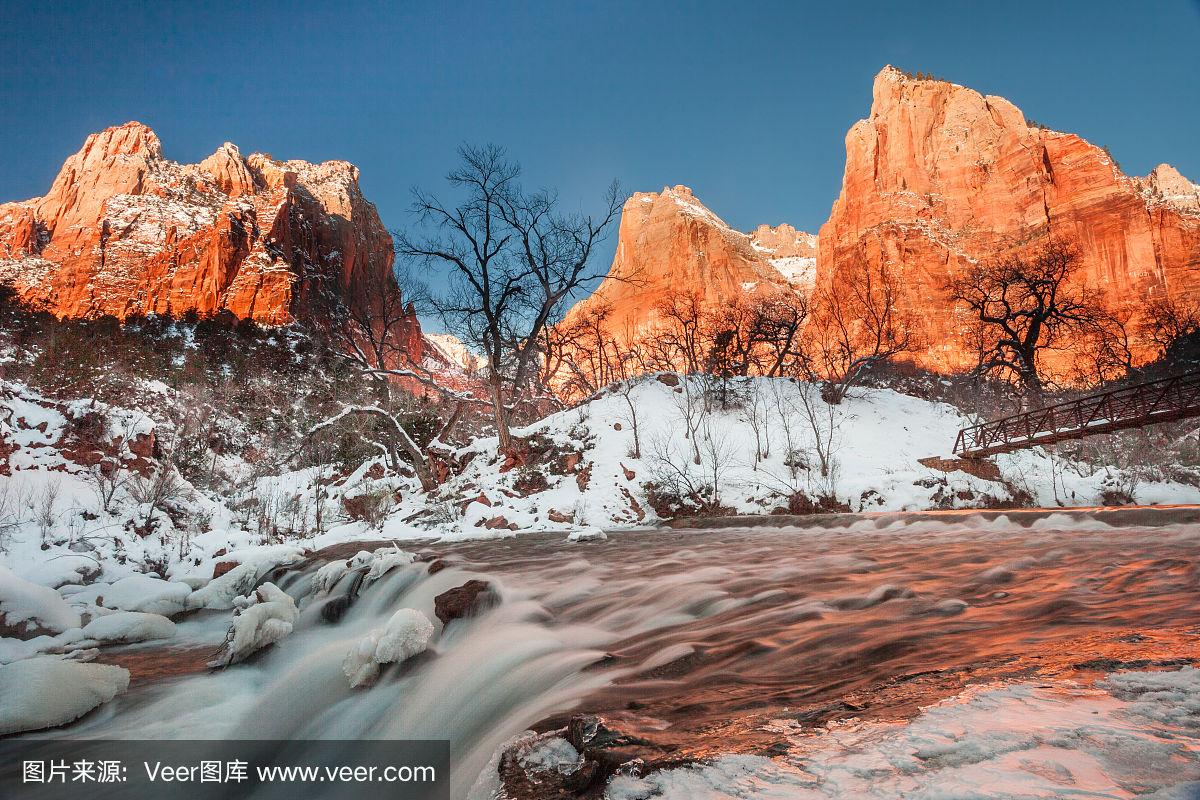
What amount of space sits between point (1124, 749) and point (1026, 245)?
3258 inches

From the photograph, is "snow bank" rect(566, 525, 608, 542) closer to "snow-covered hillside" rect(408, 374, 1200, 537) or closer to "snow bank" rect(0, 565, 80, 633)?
"snow-covered hillside" rect(408, 374, 1200, 537)

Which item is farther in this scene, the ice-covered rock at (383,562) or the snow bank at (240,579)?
the snow bank at (240,579)

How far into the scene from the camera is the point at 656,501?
54.2ft

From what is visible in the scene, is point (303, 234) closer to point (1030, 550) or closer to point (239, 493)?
point (239, 493)

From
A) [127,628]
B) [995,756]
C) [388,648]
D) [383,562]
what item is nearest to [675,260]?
[383,562]

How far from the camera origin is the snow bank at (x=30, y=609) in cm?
532

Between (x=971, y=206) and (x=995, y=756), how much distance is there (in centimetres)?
8687

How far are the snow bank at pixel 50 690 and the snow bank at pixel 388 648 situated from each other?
5.67ft

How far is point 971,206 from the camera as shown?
69562mm

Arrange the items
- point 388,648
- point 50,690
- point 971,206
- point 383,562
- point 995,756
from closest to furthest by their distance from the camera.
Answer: point 995,756
point 50,690
point 388,648
point 383,562
point 971,206

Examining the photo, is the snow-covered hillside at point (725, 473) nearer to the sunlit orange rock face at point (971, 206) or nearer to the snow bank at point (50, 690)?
the snow bank at point (50, 690)

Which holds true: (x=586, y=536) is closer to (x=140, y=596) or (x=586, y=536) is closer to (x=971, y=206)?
(x=140, y=596)

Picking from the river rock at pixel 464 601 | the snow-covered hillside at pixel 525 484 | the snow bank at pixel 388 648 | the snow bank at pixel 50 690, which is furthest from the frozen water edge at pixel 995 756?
the snow-covered hillside at pixel 525 484

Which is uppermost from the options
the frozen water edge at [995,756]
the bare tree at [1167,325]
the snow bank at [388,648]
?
the bare tree at [1167,325]
